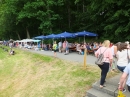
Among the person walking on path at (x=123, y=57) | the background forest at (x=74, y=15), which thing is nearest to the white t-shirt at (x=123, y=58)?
the person walking on path at (x=123, y=57)

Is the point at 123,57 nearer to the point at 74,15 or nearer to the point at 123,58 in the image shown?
the point at 123,58

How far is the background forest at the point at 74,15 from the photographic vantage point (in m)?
19.3

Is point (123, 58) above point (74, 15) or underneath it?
underneath

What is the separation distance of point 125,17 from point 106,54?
13366 millimetres

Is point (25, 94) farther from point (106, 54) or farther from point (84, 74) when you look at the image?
point (106, 54)

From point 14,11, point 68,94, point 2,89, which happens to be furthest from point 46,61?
point 14,11

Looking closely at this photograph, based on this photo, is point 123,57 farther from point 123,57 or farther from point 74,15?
point 74,15

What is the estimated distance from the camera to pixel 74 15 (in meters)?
36.6

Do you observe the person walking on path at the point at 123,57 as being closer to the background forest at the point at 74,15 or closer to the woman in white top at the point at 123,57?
the woman in white top at the point at 123,57

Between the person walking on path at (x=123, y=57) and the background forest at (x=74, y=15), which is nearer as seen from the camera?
the person walking on path at (x=123, y=57)

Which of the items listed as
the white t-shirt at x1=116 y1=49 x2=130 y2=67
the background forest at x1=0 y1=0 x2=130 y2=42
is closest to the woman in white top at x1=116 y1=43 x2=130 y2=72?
the white t-shirt at x1=116 y1=49 x2=130 y2=67

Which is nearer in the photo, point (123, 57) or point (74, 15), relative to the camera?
point (123, 57)

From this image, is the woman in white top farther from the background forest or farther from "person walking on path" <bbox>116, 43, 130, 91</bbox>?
the background forest

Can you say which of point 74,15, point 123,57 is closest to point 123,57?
point 123,57
